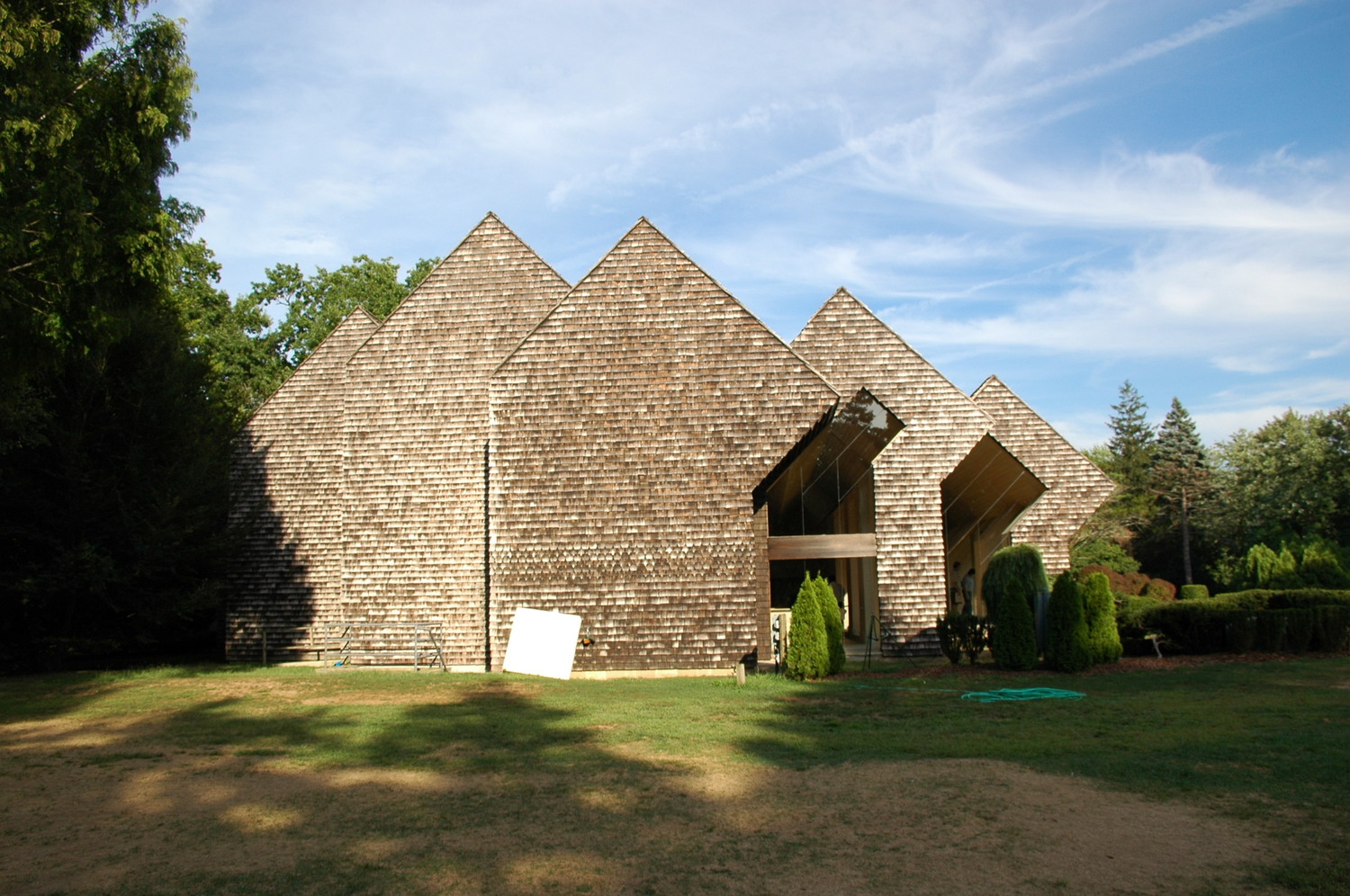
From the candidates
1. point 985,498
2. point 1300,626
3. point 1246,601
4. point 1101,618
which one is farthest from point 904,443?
point 1300,626

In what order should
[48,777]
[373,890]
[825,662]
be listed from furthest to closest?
[825,662] → [48,777] → [373,890]

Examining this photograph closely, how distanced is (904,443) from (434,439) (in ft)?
32.1

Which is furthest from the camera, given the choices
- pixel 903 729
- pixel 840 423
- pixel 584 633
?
pixel 840 423

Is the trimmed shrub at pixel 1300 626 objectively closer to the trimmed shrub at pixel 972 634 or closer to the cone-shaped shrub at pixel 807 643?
the trimmed shrub at pixel 972 634

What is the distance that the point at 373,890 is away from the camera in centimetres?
564

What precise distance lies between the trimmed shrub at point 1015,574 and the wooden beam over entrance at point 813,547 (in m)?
3.19

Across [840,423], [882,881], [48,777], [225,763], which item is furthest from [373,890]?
[840,423]

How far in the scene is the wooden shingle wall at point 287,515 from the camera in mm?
21344

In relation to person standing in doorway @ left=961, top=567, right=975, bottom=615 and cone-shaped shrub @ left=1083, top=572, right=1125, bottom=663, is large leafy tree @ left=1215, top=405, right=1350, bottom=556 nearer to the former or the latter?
person standing in doorway @ left=961, top=567, right=975, bottom=615

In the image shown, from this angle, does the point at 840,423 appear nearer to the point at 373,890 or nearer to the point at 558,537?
the point at 558,537

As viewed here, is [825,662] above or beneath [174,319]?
beneath

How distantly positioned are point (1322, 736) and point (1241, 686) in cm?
388

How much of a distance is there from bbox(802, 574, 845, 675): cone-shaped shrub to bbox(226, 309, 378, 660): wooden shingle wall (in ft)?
37.1

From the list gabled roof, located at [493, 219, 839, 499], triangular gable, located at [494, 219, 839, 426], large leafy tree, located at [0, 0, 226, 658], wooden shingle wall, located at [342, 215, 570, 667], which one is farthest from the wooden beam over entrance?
large leafy tree, located at [0, 0, 226, 658]
